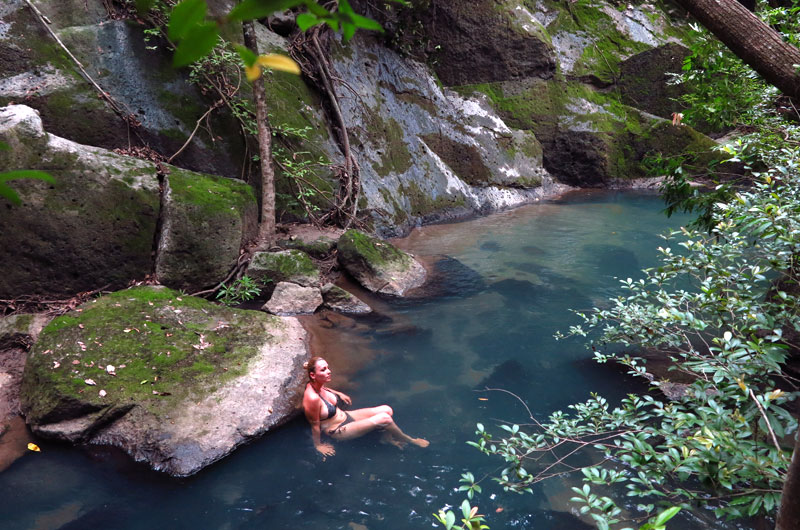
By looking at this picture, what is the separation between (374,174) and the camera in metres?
11.2

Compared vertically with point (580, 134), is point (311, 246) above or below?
below

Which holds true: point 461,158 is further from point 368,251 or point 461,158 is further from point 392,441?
point 392,441

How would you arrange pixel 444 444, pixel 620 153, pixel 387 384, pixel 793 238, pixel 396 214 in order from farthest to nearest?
pixel 620 153
pixel 396 214
pixel 387 384
pixel 444 444
pixel 793 238

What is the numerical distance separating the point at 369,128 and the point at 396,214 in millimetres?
2117

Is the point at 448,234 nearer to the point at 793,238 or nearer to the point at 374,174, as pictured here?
the point at 374,174

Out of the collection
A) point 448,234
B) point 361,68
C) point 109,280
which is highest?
point 361,68

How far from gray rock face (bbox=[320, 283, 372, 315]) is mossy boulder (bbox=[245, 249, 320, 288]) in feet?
0.74

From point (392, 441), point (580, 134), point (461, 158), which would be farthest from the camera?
point (580, 134)

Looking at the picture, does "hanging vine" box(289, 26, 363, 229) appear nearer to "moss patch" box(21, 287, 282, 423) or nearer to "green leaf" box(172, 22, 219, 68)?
"moss patch" box(21, 287, 282, 423)

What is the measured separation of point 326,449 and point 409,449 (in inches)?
30.1

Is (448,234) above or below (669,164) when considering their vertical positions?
below

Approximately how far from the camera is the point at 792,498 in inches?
59.2

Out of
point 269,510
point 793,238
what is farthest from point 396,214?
point 793,238

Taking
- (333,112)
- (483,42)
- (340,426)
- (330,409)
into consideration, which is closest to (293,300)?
(330,409)
